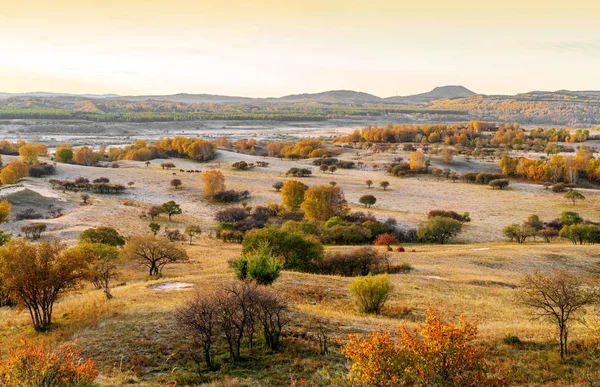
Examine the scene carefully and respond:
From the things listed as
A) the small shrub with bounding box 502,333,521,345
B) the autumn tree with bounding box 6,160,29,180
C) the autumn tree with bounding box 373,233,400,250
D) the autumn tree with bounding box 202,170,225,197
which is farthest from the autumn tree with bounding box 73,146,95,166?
the small shrub with bounding box 502,333,521,345

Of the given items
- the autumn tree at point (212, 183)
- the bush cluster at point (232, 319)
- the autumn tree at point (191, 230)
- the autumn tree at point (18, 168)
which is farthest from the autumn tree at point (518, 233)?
the autumn tree at point (18, 168)

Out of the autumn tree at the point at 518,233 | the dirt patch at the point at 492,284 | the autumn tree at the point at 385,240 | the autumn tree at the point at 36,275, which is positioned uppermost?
the autumn tree at the point at 36,275

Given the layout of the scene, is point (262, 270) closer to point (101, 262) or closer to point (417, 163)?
point (101, 262)

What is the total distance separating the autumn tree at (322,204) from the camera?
8006 centimetres

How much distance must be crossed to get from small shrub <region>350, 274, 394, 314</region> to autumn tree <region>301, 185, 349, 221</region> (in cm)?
4948

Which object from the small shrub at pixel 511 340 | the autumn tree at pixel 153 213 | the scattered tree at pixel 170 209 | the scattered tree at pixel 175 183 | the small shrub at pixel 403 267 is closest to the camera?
the small shrub at pixel 511 340

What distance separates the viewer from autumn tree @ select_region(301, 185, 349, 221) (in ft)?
263

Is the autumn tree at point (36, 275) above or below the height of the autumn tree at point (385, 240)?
above

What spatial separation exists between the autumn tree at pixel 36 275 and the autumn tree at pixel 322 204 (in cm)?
5574

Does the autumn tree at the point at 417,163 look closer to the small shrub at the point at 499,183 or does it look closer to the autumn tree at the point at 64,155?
the small shrub at the point at 499,183

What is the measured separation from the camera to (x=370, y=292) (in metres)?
29.7

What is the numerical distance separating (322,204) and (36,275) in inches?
2280

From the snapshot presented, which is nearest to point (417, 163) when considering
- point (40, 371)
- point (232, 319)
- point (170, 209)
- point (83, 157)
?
point (170, 209)

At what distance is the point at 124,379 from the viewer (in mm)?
18469
